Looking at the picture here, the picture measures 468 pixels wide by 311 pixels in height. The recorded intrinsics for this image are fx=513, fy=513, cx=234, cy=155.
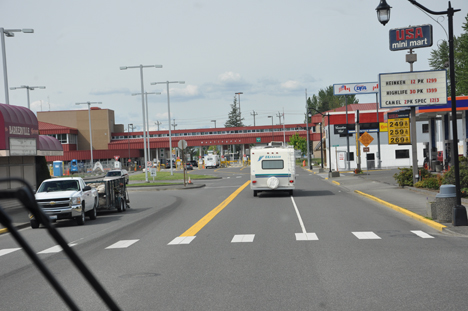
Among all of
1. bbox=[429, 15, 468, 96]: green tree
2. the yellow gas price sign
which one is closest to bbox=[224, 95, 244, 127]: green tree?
bbox=[429, 15, 468, 96]: green tree

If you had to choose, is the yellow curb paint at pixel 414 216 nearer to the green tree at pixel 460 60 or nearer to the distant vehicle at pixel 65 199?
the distant vehicle at pixel 65 199

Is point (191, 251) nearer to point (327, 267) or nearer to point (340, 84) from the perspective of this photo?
point (327, 267)

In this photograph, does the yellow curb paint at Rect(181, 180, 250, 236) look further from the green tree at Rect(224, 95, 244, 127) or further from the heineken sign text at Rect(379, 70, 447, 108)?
the green tree at Rect(224, 95, 244, 127)

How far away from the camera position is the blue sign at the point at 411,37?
27.6 meters

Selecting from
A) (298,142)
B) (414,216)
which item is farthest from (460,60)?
(414,216)

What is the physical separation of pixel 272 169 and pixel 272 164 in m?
0.36

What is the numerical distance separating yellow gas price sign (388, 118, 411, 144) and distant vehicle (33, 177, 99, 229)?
26788mm

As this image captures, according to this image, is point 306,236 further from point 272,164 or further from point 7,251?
point 272,164

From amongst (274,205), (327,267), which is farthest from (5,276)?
(274,205)

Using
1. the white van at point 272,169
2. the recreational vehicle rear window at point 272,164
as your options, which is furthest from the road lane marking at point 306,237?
the recreational vehicle rear window at point 272,164

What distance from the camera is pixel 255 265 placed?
32.0ft

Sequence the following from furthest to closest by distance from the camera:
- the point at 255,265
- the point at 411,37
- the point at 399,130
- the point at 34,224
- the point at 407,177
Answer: the point at 399,130, the point at 407,177, the point at 411,37, the point at 34,224, the point at 255,265

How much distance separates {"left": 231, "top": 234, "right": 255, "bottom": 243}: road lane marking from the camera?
12.9 m

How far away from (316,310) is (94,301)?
3.20 meters
